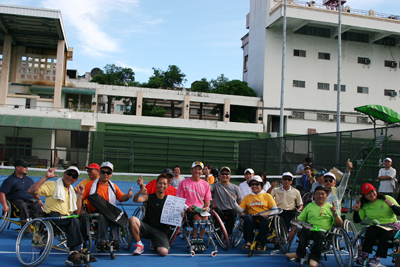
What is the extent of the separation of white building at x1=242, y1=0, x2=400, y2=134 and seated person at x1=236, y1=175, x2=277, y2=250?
31.9m

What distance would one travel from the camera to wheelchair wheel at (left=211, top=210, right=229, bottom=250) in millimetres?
7339

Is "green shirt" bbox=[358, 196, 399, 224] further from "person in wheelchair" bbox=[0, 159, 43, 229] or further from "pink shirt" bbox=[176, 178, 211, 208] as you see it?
"person in wheelchair" bbox=[0, 159, 43, 229]

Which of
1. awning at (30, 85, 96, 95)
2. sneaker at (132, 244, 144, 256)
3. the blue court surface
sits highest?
awning at (30, 85, 96, 95)

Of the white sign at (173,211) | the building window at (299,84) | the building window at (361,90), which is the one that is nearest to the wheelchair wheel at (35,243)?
the white sign at (173,211)

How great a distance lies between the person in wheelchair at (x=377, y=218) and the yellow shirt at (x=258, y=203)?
65.0 inches

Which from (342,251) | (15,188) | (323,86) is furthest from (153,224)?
(323,86)

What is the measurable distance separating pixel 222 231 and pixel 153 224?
1.52 metres

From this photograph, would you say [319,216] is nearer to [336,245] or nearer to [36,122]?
[336,245]

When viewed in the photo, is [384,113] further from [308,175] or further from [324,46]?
Answer: [324,46]

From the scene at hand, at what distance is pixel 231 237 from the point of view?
8352 millimetres

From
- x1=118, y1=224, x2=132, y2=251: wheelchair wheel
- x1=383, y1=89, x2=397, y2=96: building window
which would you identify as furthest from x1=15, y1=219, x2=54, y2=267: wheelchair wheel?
x1=383, y1=89, x2=397, y2=96: building window

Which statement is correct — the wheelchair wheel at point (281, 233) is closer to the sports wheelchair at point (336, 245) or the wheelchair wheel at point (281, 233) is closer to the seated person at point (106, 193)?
the sports wheelchair at point (336, 245)

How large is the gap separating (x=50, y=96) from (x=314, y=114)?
90.9 feet

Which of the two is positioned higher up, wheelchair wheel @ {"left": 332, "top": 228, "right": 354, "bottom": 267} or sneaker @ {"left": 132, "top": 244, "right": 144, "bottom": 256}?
wheelchair wheel @ {"left": 332, "top": 228, "right": 354, "bottom": 267}
